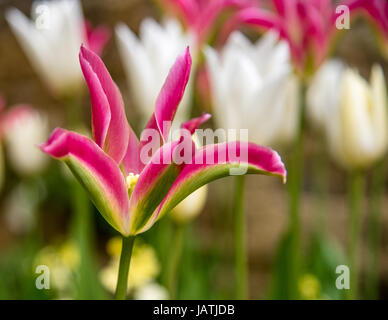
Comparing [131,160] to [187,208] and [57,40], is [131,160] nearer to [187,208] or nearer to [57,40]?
[187,208]

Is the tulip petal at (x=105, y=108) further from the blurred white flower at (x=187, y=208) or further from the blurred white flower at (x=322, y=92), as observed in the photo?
the blurred white flower at (x=322, y=92)

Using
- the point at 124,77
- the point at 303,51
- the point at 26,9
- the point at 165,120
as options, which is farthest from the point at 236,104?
→ the point at 26,9

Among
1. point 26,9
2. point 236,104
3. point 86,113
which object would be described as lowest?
point 236,104

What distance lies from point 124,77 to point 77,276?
1.36 m

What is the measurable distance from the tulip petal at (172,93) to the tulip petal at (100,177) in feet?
0.11

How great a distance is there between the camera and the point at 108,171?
303 millimetres

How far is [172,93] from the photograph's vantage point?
306 mm

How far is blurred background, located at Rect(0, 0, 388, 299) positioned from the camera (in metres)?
0.80

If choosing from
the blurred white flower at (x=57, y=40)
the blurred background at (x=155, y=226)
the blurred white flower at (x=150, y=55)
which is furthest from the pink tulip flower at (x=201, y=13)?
the blurred background at (x=155, y=226)

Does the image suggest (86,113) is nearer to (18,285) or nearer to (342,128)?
(18,285)

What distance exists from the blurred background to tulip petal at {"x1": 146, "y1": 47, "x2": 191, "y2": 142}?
0.38 metres

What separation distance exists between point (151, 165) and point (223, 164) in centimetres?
4

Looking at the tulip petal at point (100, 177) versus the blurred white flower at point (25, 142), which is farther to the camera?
the blurred white flower at point (25, 142)

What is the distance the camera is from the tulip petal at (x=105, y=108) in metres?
0.30
